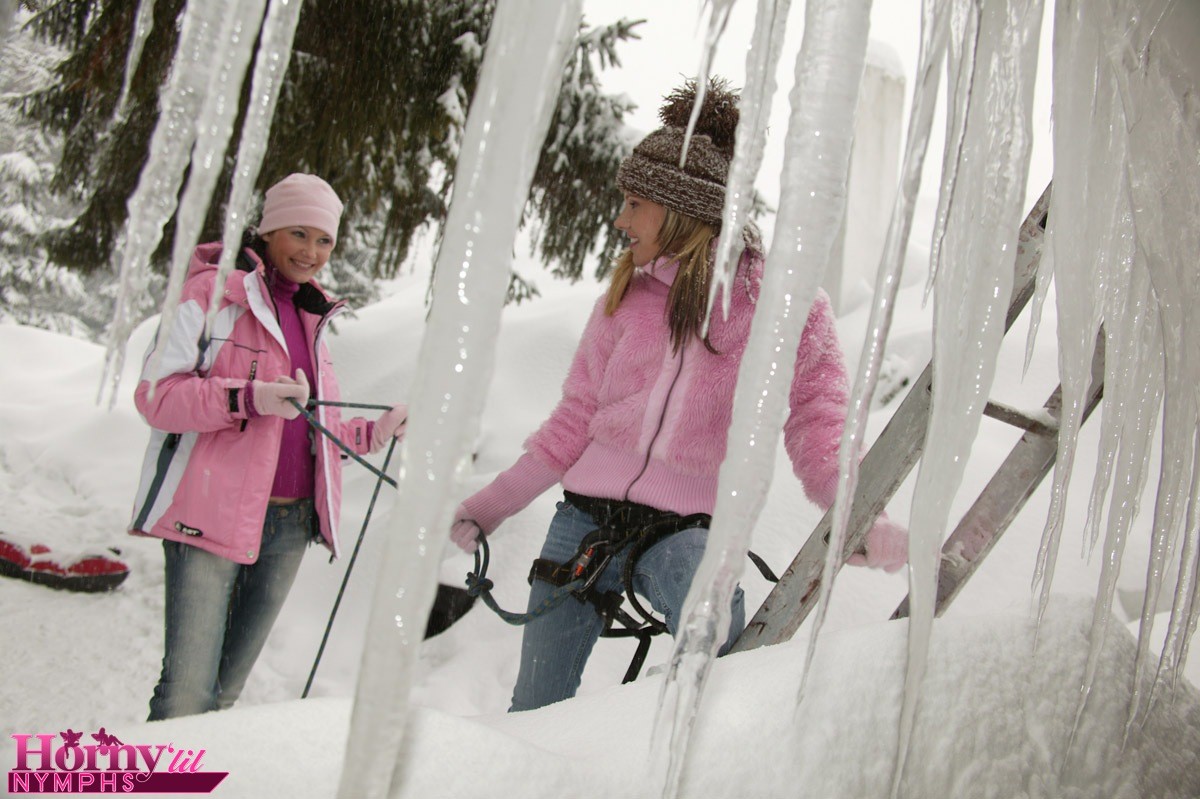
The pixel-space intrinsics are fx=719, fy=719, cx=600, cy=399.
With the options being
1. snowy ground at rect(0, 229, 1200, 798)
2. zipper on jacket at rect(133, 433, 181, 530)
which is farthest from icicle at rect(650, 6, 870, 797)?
zipper on jacket at rect(133, 433, 181, 530)

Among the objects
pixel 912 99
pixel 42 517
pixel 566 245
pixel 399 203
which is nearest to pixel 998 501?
pixel 912 99

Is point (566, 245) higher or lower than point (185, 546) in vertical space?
higher

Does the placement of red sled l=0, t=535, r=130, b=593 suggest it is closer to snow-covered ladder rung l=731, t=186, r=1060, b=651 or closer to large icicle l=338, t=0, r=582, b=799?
snow-covered ladder rung l=731, t=186, r=1060, b=651

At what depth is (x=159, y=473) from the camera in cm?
193

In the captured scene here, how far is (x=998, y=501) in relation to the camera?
1446mm

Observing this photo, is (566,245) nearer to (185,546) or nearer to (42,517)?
(185,546)

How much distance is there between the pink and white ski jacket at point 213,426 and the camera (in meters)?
1.87

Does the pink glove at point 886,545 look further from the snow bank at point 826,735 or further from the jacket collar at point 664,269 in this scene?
the jacket collar at point 664,269

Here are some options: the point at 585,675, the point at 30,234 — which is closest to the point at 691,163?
the point at 585,675

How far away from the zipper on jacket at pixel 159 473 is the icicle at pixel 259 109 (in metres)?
1.51

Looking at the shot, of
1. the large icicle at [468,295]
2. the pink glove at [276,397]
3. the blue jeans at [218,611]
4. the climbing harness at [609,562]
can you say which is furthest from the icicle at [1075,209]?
the blue jeans at [218,611]

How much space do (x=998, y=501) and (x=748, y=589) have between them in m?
2.03

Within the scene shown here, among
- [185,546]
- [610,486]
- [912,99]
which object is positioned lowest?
[185,546]
